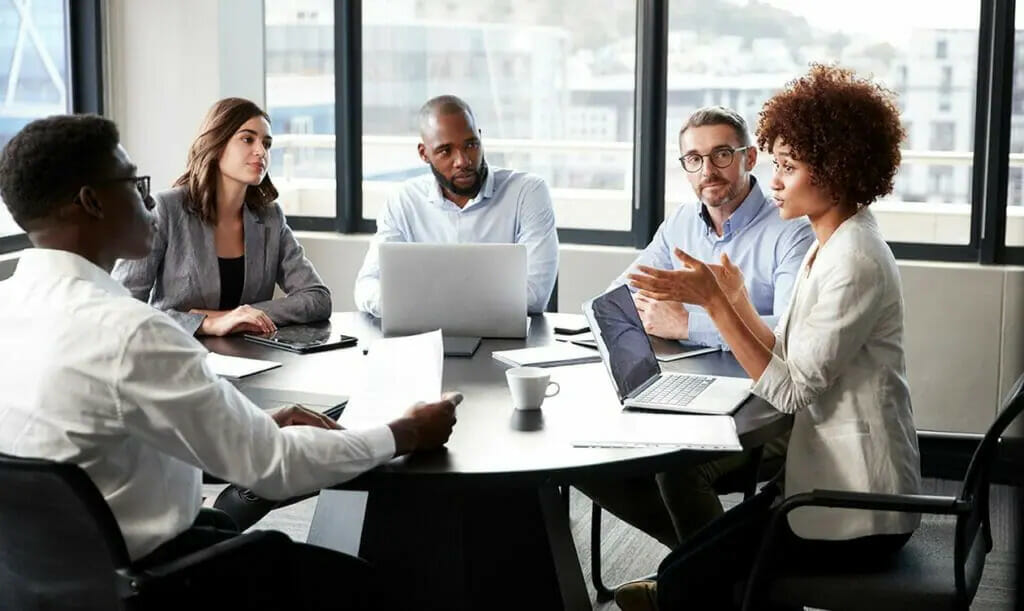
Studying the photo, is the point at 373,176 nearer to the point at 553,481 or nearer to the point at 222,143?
the point at 222,143

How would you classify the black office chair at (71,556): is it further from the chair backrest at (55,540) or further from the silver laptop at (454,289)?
the silver laptop at (454,289)

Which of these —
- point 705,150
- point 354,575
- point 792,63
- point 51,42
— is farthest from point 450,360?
point 51,42

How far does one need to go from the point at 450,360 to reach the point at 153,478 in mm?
1058

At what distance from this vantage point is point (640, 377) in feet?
8.39

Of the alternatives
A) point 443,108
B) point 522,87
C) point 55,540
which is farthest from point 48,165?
point 522,87

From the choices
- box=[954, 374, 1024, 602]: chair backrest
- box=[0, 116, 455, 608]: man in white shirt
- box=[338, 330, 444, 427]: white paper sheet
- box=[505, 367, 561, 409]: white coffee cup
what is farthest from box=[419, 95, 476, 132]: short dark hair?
box=[954, 374, 1024, 602]: chair backrest

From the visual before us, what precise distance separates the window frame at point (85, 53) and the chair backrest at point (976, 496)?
389 cm

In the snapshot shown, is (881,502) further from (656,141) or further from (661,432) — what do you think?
(656,141)

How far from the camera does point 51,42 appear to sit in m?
5.04

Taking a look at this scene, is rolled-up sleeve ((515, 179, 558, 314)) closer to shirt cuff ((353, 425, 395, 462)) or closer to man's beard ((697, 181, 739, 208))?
man's beard ((697, 181, 739, 208))

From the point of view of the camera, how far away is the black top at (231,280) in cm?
346

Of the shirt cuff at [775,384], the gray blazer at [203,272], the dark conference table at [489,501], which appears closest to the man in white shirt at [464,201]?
the gray blazer at [203,272]

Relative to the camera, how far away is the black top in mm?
3459

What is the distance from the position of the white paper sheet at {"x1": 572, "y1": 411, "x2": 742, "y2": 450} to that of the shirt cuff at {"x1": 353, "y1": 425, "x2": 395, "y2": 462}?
32 cm
